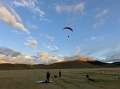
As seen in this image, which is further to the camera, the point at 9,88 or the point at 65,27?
the point at 65,27

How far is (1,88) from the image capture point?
32.3 m

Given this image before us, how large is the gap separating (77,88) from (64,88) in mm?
1789

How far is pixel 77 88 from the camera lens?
30859 mm

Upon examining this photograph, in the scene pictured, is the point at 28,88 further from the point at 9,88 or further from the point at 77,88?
the point at 77,88

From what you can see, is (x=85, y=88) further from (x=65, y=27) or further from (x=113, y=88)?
(x=65, y=27)

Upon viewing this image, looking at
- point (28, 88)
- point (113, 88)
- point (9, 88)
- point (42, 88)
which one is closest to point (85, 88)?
point (113, 88)

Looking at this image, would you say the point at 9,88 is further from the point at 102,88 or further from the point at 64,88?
the point at 102,88

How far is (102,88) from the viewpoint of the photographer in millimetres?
31594

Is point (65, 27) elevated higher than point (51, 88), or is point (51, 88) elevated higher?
point (65, 27)

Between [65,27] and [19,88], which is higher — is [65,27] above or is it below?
above

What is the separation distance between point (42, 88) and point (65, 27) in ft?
65.9

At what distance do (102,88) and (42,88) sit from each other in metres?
8.47

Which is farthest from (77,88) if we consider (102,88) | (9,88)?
(9,88)

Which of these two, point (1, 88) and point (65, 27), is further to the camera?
Answer: point (65, 27)
